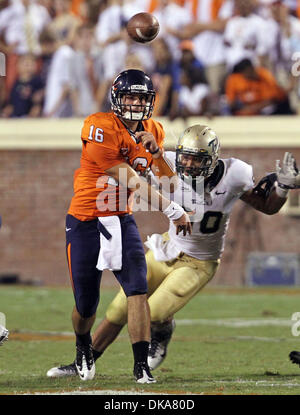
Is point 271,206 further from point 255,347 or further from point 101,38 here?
point 101,38

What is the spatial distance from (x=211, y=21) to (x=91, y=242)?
7852mm

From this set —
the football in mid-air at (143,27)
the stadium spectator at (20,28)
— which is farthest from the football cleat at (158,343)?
the stadium spectator at (20,28)

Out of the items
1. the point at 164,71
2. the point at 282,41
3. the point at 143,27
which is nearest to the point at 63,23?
the point at 164,71

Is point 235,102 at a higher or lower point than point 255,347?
higher

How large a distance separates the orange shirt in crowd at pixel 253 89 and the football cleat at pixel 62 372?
24.9ft

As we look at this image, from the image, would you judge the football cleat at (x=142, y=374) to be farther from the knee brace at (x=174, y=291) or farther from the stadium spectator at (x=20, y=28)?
the stadium spectator at (x=20, y=28)

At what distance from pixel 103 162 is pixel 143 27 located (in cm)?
158

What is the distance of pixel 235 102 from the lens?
12.9 metres

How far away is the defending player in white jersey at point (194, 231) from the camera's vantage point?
5.49 m

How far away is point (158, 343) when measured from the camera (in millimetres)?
5879

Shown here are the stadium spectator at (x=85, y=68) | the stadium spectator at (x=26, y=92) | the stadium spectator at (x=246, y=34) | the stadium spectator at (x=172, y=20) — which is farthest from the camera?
the stadium spectator at (x=26, y=92)

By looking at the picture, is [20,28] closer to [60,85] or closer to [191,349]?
[60,85]
